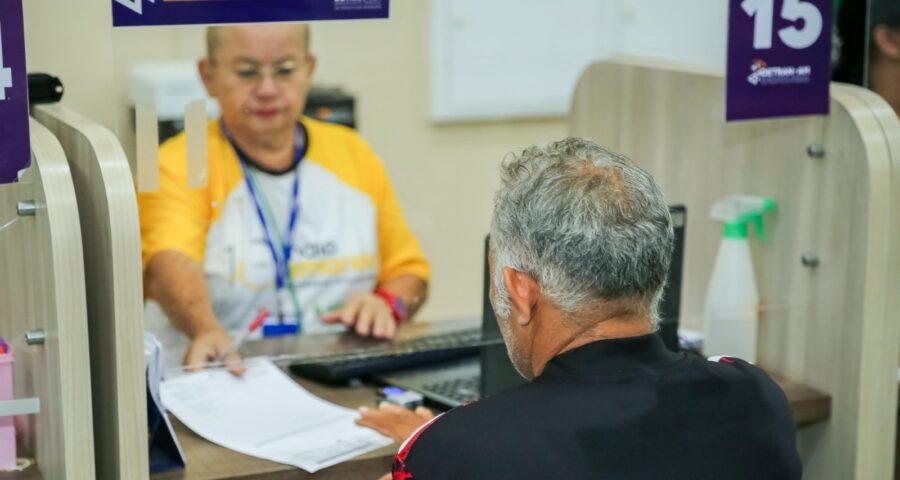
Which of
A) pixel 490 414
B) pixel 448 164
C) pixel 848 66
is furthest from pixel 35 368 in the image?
pixel 448 164

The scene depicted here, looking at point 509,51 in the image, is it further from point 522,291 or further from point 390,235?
point 522,291

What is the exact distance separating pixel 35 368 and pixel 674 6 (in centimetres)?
131

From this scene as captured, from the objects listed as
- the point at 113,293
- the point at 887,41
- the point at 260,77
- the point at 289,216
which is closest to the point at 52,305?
the point at 113,293

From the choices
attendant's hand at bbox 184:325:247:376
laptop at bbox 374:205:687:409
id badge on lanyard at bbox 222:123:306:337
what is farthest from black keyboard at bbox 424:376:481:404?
id badge on lanyard at bbox 222:123:306:337

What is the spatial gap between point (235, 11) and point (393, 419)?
2.02 feet

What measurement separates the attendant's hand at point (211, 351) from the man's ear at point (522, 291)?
2.47 feet

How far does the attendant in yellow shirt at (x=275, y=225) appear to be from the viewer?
2.19 m

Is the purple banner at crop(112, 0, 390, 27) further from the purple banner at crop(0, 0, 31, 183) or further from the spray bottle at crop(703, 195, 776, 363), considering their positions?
the spray bottle at crop(703, 195, 776, 363)

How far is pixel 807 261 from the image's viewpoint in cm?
197

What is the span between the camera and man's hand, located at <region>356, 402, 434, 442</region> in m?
1.73

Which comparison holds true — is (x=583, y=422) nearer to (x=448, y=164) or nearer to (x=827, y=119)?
(x=827, y=119)

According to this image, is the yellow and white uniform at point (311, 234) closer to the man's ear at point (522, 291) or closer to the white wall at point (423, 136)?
the white wall at point (423, 136)

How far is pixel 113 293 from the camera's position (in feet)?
4.60

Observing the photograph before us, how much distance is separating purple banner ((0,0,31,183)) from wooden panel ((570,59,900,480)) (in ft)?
3.80
